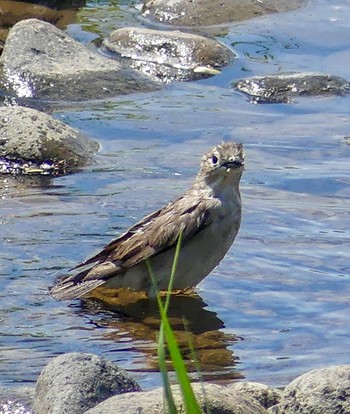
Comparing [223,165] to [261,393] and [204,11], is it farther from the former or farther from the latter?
[204,11]

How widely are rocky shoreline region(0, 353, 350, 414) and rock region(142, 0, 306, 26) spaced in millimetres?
9036

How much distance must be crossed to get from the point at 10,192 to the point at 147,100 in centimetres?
276

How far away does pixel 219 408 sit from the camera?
184 inches

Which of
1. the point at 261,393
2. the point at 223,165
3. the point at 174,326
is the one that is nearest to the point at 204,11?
the point at 223,165

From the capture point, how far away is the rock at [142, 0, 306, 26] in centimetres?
1388

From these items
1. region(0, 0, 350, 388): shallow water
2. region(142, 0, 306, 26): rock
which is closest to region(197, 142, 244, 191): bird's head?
region(0, 0, 350, 388): shallow water

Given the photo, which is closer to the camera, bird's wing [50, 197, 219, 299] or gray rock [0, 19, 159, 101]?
bird's wing [50, 197, 219, 299]

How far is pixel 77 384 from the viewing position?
4996mm

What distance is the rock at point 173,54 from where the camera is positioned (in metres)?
12.0

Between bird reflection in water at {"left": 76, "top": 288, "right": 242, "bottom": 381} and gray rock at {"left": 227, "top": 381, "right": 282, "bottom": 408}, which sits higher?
gray rock at {"left": 227, "top": 381, "right": 282, "bottom": 408}

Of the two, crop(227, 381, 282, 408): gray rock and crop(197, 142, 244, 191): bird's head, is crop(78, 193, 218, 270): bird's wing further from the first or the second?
crop(227, 381, 282, 408): gray rock

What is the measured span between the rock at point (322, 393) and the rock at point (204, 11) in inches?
365

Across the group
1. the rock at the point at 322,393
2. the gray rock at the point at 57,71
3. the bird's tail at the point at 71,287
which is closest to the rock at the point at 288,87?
the gray rock at the point at 57,71

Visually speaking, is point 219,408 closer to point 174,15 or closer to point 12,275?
point 12,275
